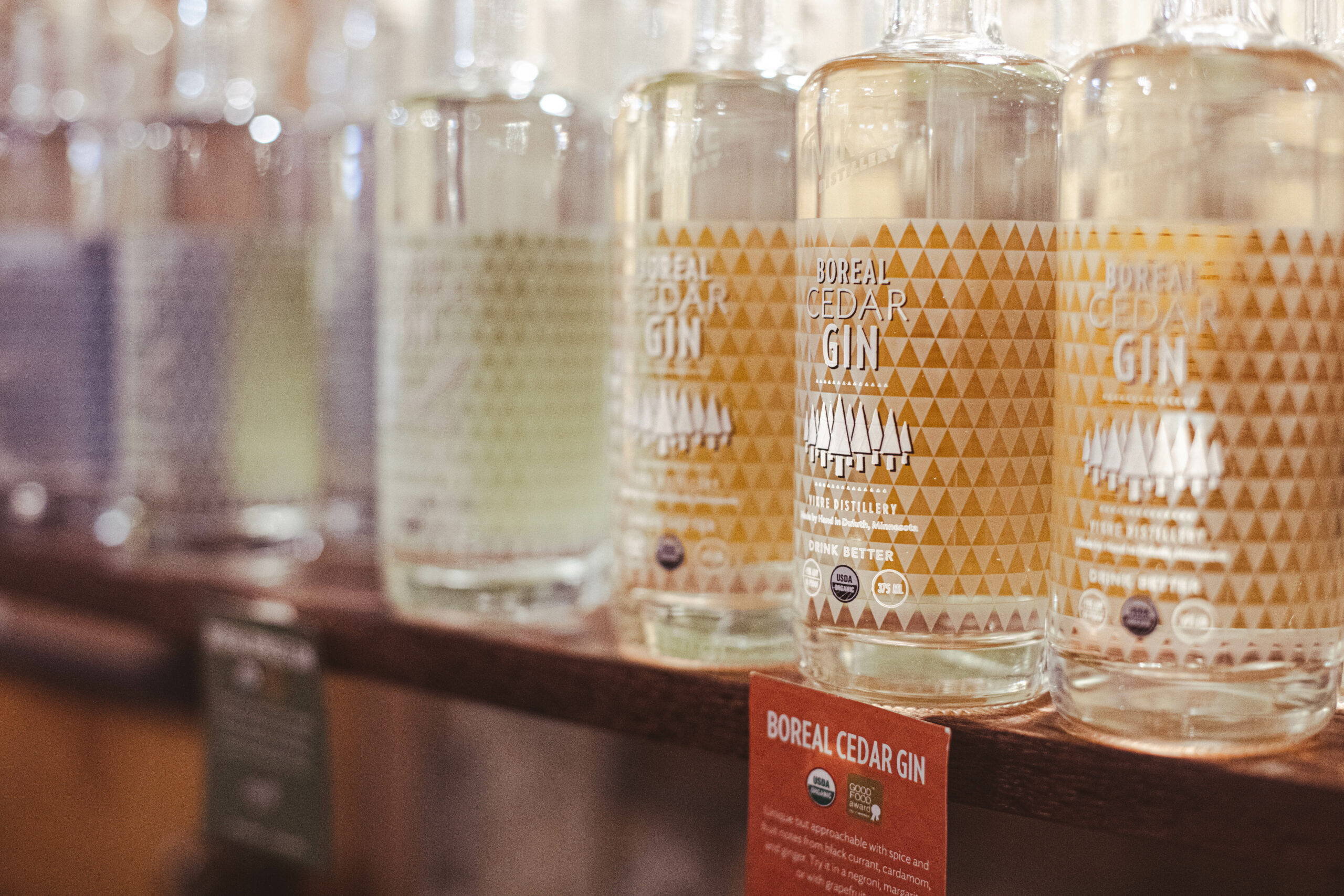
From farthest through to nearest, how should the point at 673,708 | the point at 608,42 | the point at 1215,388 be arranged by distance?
the point at 608,42
the point at 673,708
the point at 1215,388

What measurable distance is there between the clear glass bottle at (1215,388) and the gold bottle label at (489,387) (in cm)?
27

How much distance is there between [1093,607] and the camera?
429mm

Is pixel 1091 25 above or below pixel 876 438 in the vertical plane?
above

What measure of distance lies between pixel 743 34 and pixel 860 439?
20cm

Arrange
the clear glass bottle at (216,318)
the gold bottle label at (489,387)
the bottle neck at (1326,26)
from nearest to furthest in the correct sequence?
the bottle neck at (1326,26) < the gold bottle label at (489,387) < the clear glass bottle at (216,318)

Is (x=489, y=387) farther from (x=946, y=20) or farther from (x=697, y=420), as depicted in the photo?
(x=946, y=20)

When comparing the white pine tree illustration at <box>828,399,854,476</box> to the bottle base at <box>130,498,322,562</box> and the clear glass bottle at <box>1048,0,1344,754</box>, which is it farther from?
the bottle base at <box>130,498,322,562</box>

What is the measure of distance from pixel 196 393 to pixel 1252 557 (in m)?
Answer: 0.57

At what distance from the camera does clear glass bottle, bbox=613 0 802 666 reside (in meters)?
0.54

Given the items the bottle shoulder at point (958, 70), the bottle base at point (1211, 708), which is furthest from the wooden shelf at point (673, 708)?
the bottle shoulder at point (958, 70)

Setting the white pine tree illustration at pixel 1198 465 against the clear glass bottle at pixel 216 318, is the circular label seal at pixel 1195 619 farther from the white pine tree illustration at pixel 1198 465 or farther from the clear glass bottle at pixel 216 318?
the clear glass bottle at pixel 216 318

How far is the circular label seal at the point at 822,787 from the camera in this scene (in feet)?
1.54

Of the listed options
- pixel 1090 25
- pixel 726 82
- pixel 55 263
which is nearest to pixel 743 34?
pixel 726 82

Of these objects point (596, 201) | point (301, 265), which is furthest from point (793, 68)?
point (301, 265)
